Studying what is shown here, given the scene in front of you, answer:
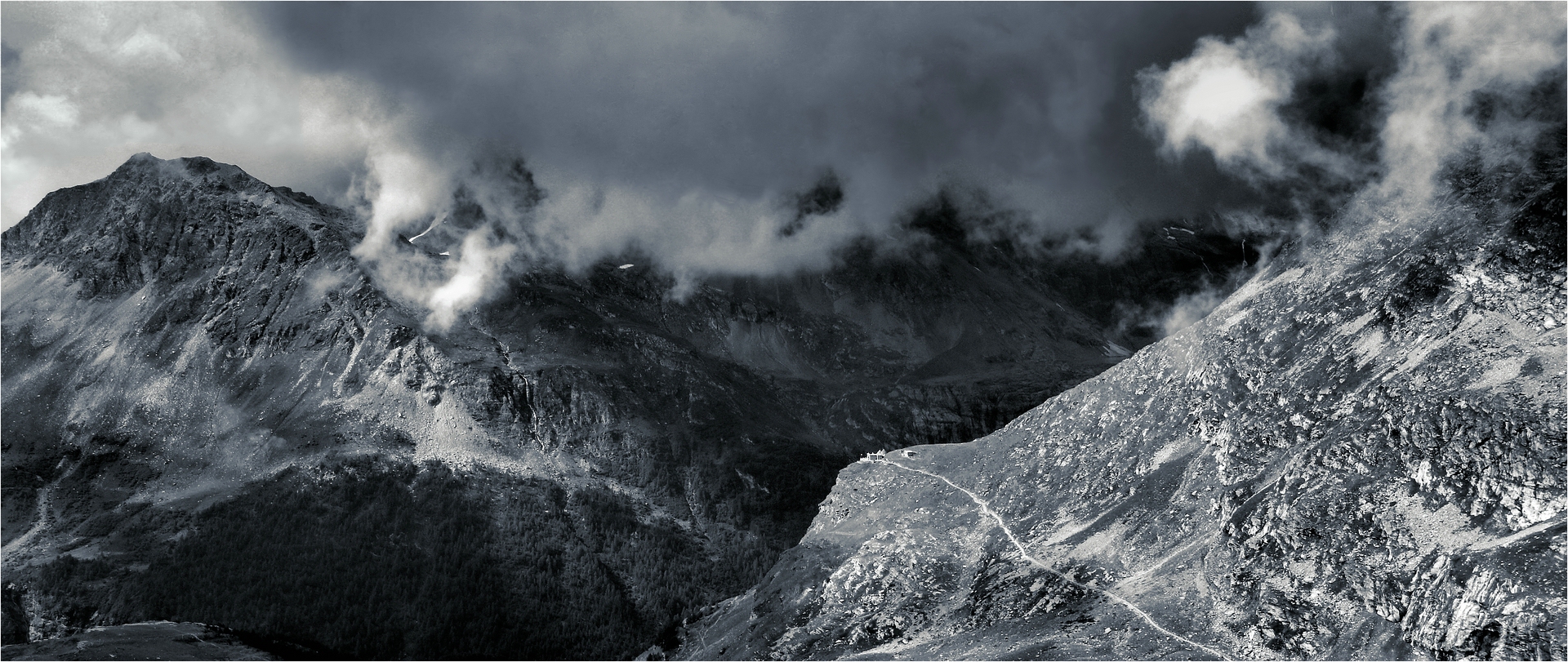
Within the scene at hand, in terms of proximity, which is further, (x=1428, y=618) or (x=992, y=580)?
(x=992, y=580)

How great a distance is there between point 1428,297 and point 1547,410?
3200cm

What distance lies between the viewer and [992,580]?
196125 mm

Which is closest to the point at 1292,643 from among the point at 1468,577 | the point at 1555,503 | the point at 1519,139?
the point at 1468,577

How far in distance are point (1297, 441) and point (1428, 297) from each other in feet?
88.1

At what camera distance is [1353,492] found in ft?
512

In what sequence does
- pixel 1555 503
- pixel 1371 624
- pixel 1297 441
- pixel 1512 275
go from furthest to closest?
1. pixel 1297 441
2. pixel 1512 275
3. pixel 1371 624
4. pixel 1555 503

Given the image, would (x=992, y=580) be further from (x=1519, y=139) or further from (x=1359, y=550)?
(x=1519, y=139)

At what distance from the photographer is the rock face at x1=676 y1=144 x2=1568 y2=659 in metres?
136

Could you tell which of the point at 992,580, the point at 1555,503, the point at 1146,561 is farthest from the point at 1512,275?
the point at 992,580

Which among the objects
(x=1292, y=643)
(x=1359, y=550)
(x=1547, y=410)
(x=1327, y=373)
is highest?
(x=1327, y=373)

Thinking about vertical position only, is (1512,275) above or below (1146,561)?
above

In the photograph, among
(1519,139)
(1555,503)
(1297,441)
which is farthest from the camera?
(1519,139)

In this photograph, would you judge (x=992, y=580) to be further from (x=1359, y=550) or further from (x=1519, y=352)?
(x=1519, y=352)

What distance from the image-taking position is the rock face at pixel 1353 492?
136250mm
